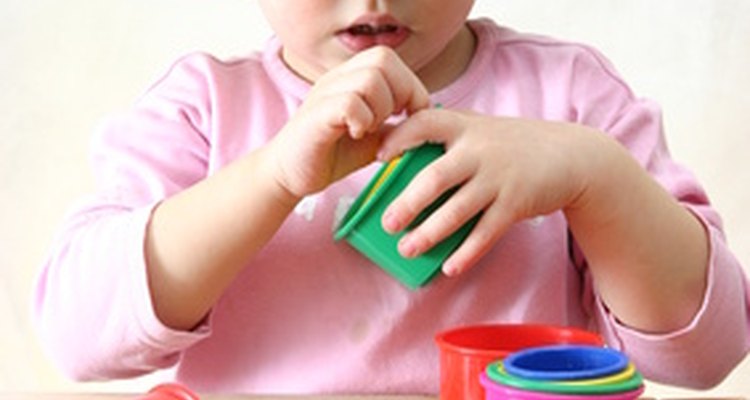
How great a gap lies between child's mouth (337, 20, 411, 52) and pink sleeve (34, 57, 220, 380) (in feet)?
0.41

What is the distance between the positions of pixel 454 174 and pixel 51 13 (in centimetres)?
102

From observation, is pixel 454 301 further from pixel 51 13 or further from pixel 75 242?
pixel 51 13

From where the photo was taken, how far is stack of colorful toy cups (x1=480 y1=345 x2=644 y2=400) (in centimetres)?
46

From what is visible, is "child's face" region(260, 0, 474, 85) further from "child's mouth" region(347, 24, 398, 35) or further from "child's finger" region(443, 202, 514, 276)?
"child's finger" region(443, 202, 514, 276)

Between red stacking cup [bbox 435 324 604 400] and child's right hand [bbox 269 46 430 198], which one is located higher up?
child's right hand [bbox 269 46 430 198]

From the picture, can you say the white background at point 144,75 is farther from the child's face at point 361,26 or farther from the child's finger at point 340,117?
the child's finger at point 340,117

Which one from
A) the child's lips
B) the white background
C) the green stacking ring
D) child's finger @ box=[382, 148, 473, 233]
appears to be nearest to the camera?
the green stacking ring

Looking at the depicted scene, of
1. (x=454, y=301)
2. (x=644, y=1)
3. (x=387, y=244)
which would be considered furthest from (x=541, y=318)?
(x=644, y=1)

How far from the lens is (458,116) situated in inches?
23.8

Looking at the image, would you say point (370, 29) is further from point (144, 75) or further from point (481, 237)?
point (144, 75)

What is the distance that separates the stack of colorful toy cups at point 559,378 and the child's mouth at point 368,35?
0.77 feet

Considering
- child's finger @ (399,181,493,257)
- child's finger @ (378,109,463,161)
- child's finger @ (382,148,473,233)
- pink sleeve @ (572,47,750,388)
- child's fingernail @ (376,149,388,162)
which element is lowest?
pink sleeve @ (572,47,750,388)

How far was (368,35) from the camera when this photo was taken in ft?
2.24

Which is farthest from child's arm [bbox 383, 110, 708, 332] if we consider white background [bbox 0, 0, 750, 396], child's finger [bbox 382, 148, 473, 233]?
white background [bbox 0, 0, 750, 396]
